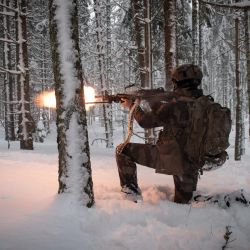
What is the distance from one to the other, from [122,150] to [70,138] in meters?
1.12

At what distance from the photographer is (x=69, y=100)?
182 inches

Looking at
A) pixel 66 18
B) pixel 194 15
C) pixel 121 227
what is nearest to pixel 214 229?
pixel 121 227

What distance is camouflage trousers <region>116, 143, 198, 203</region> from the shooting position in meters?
5.28

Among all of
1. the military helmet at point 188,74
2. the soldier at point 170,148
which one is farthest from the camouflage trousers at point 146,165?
the military helmet at point 188,74

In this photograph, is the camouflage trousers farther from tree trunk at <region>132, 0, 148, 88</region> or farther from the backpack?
tree trunk at <region>132, 0, 148, 88</region>

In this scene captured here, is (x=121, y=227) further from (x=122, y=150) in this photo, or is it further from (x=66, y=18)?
(x=66, y=18)

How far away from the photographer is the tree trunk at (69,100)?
15.1ft

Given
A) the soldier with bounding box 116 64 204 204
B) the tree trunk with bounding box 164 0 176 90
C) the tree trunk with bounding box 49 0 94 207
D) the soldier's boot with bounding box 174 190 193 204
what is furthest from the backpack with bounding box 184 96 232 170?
the tree trunk with bounding box 164 0 176 90

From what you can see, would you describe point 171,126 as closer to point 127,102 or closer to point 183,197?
point 127,102

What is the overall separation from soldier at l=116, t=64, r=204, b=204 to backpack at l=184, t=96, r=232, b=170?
3.3 inches

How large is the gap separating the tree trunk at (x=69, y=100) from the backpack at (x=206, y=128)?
60.3 inches

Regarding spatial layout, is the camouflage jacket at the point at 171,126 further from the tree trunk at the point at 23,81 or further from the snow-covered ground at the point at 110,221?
the tree trunk at the point at 23,81

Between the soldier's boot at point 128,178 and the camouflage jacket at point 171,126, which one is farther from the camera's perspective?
the soldier's boot at point 128,178

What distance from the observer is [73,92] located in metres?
4.63
